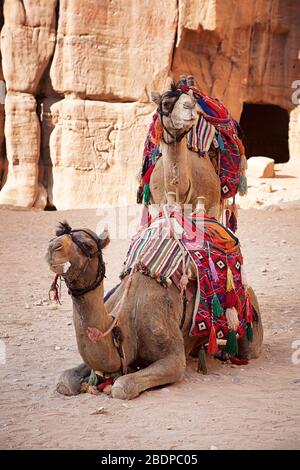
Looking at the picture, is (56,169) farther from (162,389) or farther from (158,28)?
(162,389)

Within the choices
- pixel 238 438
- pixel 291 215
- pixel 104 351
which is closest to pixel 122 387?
pixel 104 351

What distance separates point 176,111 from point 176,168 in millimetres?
455

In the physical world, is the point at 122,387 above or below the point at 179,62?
below

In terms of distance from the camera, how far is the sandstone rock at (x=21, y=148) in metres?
17.7

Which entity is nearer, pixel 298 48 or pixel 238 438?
pixel 238 438

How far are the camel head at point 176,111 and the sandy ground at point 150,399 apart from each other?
67.4 inches

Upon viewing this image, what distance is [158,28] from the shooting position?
16953 mm

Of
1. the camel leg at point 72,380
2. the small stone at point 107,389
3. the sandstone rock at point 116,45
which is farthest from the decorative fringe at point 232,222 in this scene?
the sandstone rock at point 116,45

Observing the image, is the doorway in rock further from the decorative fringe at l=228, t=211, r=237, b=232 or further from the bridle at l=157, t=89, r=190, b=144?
the bridle at l=157, t=89, r=190, b=144

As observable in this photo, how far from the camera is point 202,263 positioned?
217 inches

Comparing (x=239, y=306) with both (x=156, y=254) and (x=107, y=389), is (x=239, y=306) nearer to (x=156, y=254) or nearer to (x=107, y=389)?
(x=156, y=254)

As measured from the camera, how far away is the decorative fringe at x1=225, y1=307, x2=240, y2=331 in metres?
5.51

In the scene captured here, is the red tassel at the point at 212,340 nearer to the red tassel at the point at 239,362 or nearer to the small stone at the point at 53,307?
the red tassel at the point at 239,362
